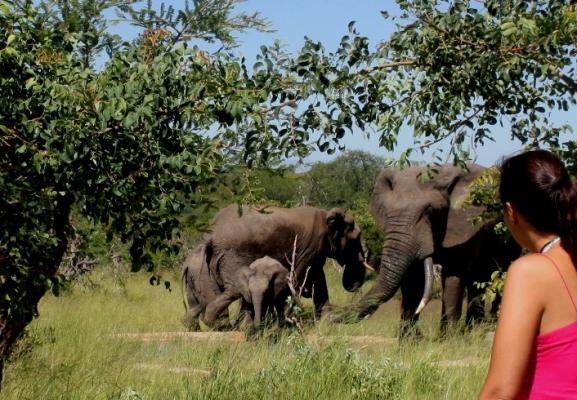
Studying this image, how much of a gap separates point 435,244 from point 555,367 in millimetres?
9896

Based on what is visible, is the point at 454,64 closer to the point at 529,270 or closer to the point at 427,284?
the point at 529,270

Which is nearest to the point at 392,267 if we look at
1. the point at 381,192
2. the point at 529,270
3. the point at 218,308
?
the point at 381,192

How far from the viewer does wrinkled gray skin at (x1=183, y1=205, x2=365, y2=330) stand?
1385 cm

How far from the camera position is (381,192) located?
13.0 m

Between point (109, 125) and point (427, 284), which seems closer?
point (109, 125)

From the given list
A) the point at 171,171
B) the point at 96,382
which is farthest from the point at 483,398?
the point at 96,382

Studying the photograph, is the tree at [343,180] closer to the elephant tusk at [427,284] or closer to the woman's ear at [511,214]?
the elephant tusk at [427,284]

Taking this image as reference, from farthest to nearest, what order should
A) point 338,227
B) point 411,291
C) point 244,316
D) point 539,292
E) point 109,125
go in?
point 338,227 → point 244,316 → point 411,291 → point 109,125 → point 539,292

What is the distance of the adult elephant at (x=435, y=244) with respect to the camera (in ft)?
39.7

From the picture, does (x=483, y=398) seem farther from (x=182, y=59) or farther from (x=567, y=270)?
(x=182, y=59)

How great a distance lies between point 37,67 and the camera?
4160 mm

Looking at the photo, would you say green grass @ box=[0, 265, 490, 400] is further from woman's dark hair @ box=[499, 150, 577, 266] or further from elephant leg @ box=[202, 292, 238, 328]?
elephant leg @ box=[202, 292, 238, 328]

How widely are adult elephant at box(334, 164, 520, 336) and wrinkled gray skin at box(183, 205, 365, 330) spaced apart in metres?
1.68

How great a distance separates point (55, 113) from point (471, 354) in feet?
17.6
